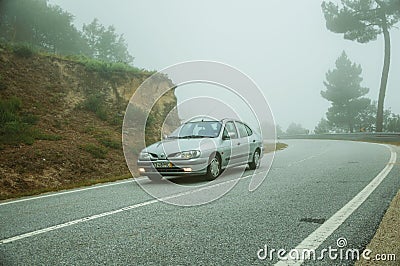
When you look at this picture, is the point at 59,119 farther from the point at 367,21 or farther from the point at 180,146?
the point at 367,21

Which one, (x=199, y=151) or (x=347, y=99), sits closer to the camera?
(x=199, y=151)

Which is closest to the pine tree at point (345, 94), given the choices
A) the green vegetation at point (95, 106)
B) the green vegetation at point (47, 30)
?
the green vegetation at point (47, 30)

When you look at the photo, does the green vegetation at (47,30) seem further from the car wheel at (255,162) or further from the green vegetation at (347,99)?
the green vegetation at (347,99)

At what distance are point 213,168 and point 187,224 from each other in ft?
13.9

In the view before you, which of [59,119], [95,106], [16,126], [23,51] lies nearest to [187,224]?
[16,126]

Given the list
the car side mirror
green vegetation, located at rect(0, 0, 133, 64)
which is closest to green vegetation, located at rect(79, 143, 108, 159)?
the car side mirror

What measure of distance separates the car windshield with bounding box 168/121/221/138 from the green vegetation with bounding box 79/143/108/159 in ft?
12.5

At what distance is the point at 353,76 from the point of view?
55.8 metres

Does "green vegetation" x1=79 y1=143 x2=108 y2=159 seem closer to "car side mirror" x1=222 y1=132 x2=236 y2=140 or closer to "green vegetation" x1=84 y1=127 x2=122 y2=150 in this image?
"green vegetation" x1=84 y1=127 x2=122 y2=150

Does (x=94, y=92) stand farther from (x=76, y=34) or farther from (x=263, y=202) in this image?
(x=76, y=34)

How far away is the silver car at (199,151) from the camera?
26.2ft

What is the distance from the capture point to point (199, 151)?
8.12 m

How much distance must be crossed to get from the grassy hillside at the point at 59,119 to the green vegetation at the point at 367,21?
19.1 meters

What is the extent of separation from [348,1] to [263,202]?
104ft
